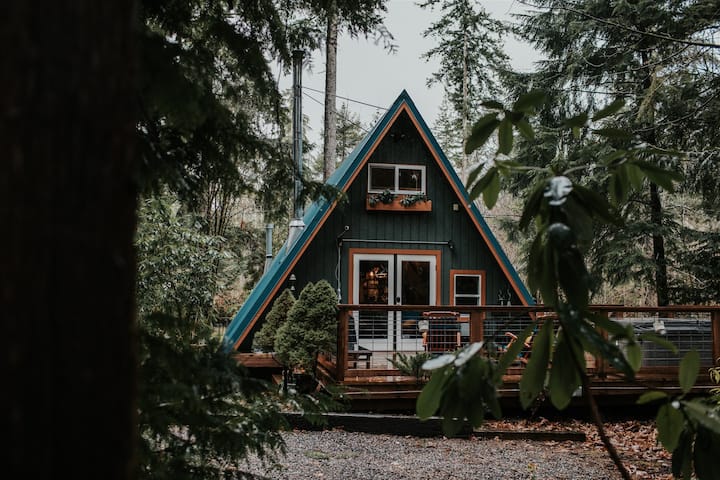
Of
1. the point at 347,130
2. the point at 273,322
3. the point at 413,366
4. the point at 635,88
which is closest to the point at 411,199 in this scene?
the point at 273,322

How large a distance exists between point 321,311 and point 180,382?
20.7 feet

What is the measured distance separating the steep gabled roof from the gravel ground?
147 inches

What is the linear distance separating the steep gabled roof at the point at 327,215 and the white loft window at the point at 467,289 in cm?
63

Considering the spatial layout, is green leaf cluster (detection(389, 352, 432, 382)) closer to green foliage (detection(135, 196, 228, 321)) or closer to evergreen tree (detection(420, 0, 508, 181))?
green foliage (detection(135, 196, 228, 321))

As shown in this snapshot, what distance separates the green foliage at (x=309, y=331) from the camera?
7840mm

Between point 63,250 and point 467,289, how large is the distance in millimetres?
10905

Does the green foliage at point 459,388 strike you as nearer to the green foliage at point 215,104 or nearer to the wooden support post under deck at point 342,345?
the green foliage at point 215,104

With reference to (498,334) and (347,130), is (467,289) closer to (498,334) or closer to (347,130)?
(498,334)

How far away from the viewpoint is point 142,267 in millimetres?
8430

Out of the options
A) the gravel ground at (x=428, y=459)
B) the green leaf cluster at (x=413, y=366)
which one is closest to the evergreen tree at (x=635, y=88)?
the green leaf cluster at (x=413, y=366)

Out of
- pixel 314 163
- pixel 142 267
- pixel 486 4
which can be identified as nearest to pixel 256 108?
pixel 142 267

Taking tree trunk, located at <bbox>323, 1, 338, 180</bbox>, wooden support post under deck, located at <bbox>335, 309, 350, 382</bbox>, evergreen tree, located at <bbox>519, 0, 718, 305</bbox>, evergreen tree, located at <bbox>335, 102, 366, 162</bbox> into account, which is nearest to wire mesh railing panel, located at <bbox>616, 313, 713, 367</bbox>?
evergreen tree, located at <bbox>519, 0, 718, 305</bbox>

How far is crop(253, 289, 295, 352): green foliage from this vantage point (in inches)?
373

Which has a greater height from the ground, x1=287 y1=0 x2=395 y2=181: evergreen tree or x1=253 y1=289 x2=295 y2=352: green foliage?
x1=287 y1=0 x2=395 y2=181: evergreen tree
